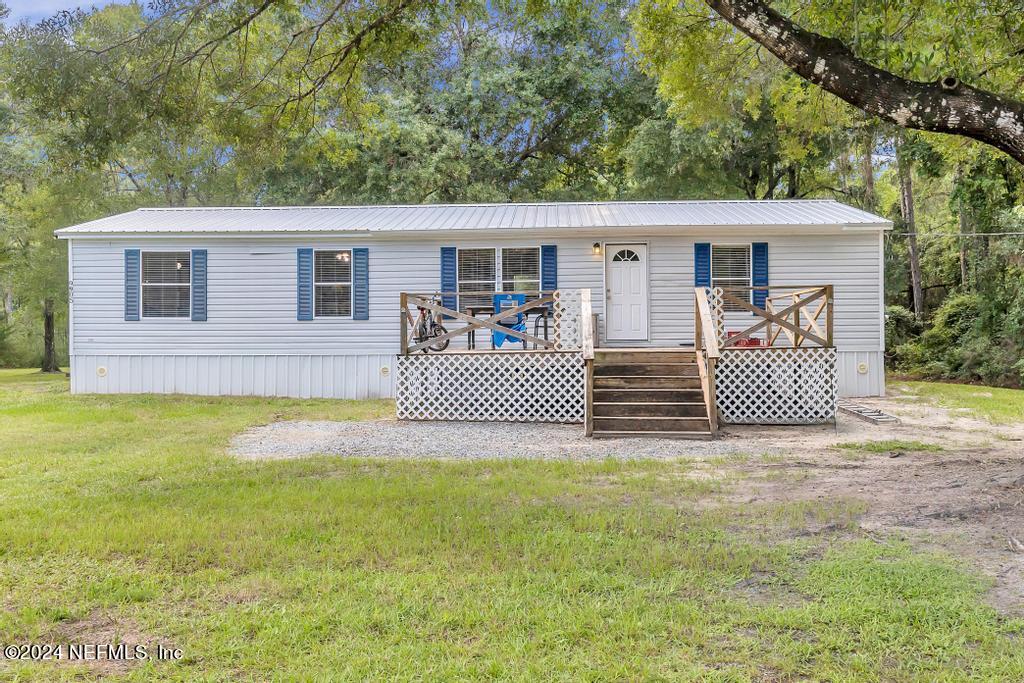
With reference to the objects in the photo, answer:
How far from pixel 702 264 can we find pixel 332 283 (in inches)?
261

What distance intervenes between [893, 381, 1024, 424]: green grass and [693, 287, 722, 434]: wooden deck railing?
12.9 feet

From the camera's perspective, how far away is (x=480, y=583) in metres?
3.37

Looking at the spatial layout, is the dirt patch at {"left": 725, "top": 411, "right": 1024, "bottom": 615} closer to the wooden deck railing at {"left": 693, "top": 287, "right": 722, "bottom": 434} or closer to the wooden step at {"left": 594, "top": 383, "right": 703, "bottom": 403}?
the wooden deck railing at {"left": 693, "top": 287, "right": 722, "bottom": 434}

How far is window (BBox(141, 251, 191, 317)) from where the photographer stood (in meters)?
13.1

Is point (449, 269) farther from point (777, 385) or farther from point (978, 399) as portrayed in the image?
point (978, 399)

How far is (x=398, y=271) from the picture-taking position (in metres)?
12.9

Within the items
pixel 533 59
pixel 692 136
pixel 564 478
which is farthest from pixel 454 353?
pixel 533 59

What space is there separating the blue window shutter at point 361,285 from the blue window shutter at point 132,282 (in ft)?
13.0

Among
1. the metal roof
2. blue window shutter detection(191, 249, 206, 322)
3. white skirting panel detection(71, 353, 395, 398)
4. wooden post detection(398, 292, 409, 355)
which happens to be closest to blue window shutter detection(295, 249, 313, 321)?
the metal roof

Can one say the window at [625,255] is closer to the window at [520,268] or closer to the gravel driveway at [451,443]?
the window at [520,268]

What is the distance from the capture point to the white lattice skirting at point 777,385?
30.7 feet

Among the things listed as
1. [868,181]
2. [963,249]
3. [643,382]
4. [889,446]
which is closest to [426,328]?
[643,382]

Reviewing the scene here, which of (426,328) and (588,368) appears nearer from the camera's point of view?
(588,368)

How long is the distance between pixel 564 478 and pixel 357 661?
134 inches
